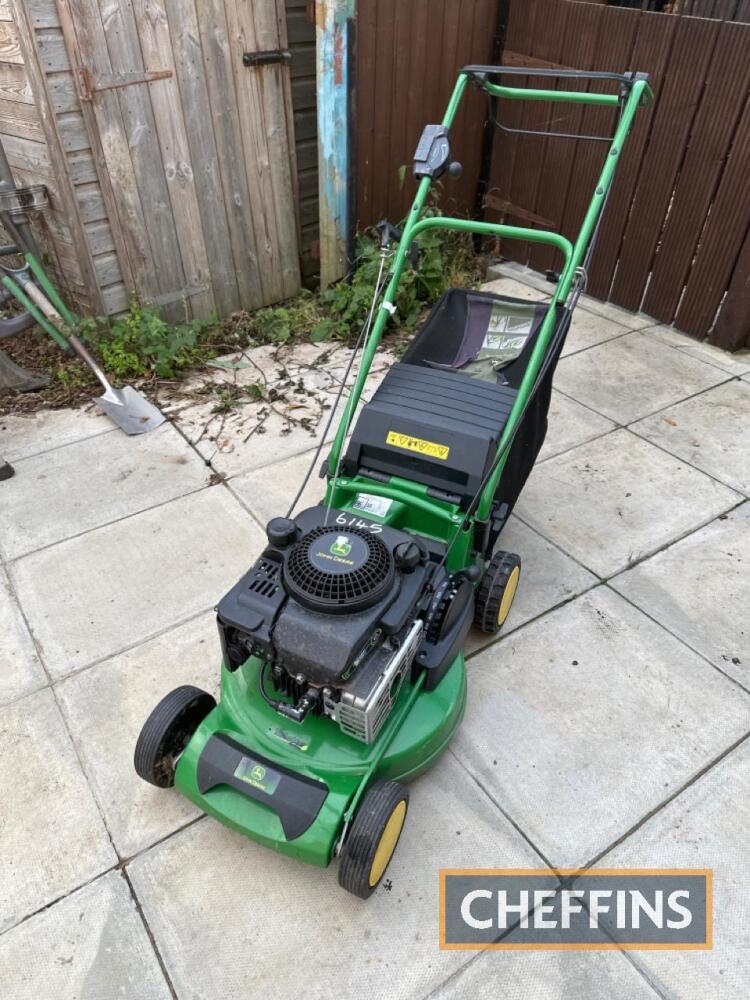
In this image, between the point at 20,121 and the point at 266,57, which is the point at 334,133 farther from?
the point at 20,121

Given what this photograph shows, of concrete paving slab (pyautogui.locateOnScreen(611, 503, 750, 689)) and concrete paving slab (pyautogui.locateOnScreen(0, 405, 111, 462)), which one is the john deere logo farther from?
concrete paving slab (pyautogui.locateOnScreen(0, 405, 111, 462))

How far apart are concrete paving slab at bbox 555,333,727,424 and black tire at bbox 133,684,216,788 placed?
8.79 feet

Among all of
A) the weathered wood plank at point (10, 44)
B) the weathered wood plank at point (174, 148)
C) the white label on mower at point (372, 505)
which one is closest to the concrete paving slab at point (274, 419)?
the weathered wood plank at point (174, 148)

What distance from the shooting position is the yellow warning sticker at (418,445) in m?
2.29

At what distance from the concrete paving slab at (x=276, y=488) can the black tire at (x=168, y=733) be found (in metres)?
1.15

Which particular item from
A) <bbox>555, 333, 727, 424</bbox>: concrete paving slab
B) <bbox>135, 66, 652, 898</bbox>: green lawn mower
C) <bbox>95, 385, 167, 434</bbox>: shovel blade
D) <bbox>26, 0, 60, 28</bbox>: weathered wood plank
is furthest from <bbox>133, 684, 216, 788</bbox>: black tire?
<bbox>26, 0, 60, 28</bbox>: weathered wood plank

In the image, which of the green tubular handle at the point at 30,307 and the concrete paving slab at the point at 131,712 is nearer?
the concrete paving slab at the point at 131,712

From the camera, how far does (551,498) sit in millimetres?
3312

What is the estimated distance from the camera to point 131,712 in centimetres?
240

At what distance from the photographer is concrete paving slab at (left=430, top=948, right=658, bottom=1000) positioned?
5.91ft

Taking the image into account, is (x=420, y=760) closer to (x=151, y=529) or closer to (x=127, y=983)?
(x=127, y=983)

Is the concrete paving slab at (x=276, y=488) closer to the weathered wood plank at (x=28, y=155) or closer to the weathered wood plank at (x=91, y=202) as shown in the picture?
the weathered wood plank at (x=91, y=202)

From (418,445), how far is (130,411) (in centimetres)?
208

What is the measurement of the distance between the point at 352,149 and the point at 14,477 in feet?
8.90
